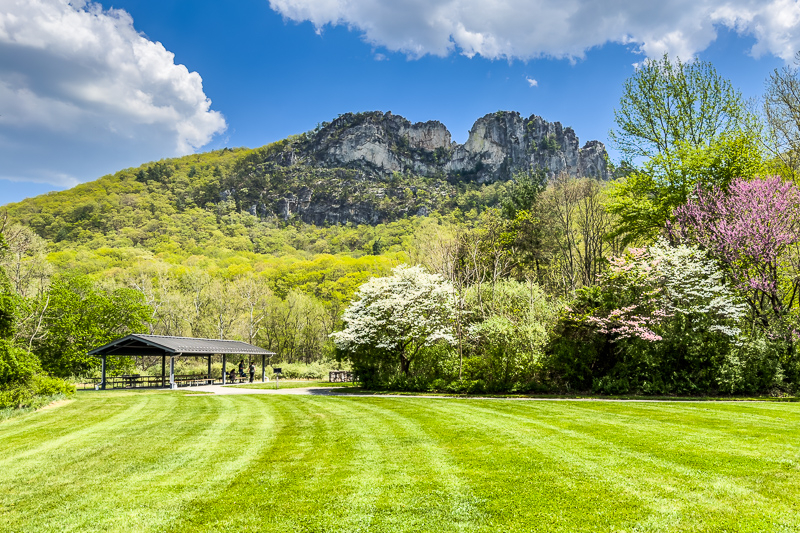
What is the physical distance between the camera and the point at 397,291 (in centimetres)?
2088

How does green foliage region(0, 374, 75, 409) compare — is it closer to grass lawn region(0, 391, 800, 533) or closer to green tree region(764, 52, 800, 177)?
grass lawn region(0, 391, 800, 533)

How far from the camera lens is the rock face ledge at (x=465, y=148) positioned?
341 feet

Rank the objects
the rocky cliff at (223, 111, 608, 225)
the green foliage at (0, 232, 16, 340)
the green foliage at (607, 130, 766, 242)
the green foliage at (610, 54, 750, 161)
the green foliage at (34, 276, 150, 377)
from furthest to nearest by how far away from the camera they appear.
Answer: the rocky cliff at (223, 111, 608, 225) → the green foliage at (34, 276, 150, 377) → the green foliage at (610, 54, 750, 161) → the green foliage at (607, 130, 766, 242) → the green foliage at (0, 232, 16, 340)

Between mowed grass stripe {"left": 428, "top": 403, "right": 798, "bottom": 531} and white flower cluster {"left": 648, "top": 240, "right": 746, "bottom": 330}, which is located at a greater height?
white flower cluster {"left": 648, "top": 240, "right": 746, "bottom": 330}

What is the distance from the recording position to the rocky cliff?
9075 cm

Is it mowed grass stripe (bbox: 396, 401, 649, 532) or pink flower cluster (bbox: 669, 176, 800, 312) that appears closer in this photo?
mowed grass stripe (bbox: 396, 401, 649, 532)

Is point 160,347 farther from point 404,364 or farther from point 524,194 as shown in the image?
point 524,194

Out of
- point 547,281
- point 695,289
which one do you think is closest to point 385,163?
point 547,281

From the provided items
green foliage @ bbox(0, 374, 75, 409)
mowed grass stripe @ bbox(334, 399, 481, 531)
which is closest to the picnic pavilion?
green foliage @ bbox(0, 374, 75, 409)

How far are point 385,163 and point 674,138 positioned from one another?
89815 millimetres

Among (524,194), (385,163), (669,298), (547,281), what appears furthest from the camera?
(385,163)

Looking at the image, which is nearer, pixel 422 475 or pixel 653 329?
pixel 422 475

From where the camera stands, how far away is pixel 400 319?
792 inches

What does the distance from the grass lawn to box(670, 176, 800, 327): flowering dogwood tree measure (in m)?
7.90
